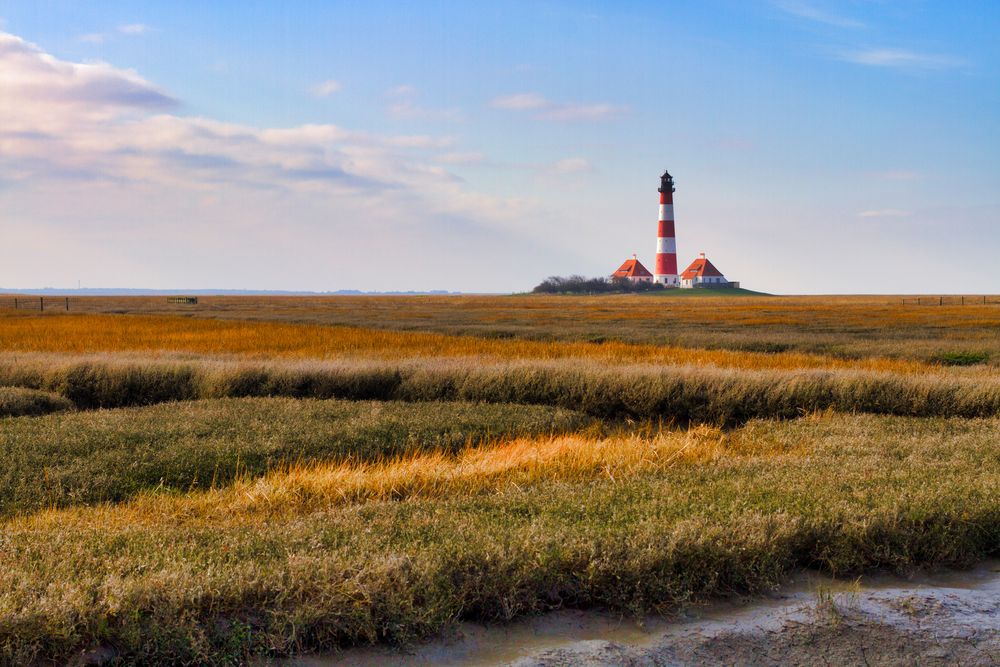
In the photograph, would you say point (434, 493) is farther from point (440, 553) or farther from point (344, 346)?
point (344, 346)

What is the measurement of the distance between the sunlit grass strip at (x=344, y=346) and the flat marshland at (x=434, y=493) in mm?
4510

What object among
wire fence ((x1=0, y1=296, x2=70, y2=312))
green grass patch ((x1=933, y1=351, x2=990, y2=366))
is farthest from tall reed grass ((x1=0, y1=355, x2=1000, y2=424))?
wire fence ((x1=0, y1=296, x2=70, y2=312))

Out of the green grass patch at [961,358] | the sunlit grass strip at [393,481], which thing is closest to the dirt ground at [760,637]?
the sunlit grass strip at [393,481]

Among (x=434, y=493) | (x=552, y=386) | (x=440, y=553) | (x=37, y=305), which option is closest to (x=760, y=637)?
(x=440, y=553)

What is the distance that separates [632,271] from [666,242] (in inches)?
911

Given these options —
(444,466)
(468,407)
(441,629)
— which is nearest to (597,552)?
(441,629)

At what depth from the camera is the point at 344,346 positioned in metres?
32.3

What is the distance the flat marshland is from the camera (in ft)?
17.3

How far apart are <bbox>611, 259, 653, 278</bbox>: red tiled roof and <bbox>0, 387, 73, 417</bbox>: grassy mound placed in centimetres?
14132

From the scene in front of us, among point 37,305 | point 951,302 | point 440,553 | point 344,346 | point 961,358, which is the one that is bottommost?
point 961,358

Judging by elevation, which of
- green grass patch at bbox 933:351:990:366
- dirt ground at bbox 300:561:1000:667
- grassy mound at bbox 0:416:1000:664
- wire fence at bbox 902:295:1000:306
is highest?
wire fence at bbox 902:295:1000:306

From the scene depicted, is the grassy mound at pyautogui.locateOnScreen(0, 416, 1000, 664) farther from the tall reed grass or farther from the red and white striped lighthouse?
the red and white striped lighthouse

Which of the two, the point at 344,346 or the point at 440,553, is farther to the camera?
the point at 344,346

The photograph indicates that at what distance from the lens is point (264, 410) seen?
1566 centimetres
